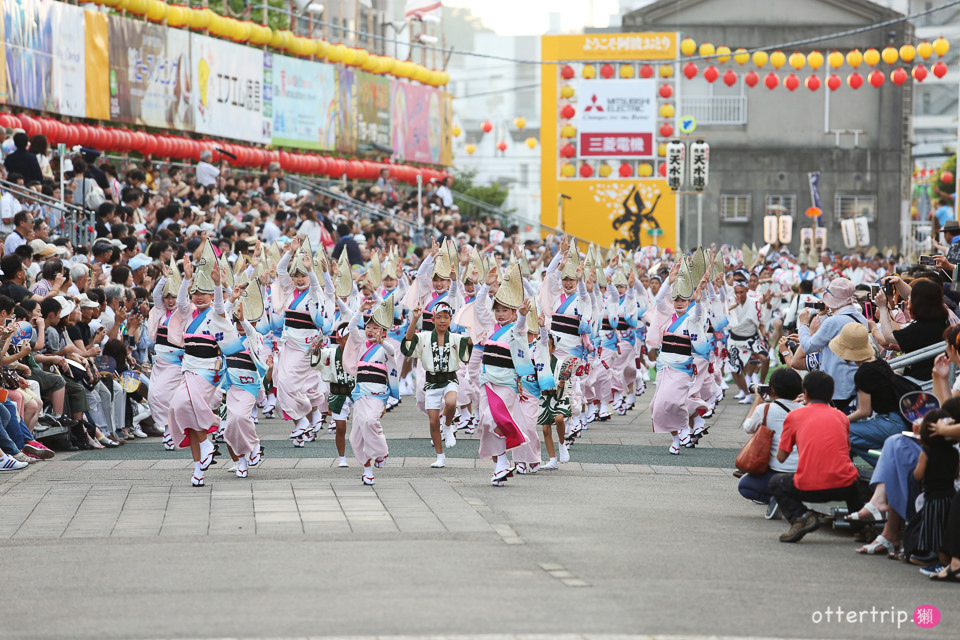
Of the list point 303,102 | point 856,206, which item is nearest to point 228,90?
point 303,102

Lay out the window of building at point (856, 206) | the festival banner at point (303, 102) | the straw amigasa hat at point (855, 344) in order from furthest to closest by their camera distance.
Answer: the window of building at point (856, 206) → the festival banner at point (303, 102) → the straw amigasa hat at point (855, 344)

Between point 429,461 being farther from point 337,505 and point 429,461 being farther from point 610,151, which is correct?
point 610,151

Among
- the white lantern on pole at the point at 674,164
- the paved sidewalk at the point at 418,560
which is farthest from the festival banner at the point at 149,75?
the paved sidewalk at the point at 418,560

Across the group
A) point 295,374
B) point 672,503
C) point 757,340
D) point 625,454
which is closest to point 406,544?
point 672,503

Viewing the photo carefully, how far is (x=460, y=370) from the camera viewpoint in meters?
15.6

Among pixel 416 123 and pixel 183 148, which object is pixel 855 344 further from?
pixel 416 123

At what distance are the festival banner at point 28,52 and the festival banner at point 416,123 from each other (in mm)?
15801

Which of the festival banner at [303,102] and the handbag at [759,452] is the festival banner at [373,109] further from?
the handbag at [759,452]

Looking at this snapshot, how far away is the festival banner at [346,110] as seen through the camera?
35.2 m

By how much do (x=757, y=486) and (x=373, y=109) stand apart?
28.2 m

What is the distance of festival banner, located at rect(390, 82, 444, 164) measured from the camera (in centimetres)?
3884

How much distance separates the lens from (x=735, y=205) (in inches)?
1993

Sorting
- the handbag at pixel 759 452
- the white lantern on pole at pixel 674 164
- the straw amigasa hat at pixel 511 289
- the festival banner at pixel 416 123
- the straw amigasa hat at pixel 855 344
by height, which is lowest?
the handbag at pixel 759 452

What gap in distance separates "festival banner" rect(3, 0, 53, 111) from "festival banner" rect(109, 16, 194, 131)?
220 centimetres
